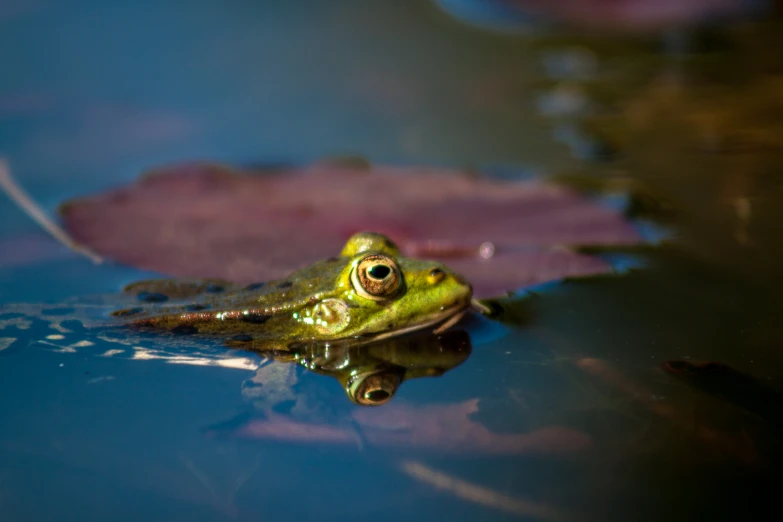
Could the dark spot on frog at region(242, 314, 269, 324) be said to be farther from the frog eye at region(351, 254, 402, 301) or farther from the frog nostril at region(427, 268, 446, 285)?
the frog nostril at region(427, 268, 446, 285)

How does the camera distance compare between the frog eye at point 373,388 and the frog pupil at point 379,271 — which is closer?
the frog eye at point 373,388

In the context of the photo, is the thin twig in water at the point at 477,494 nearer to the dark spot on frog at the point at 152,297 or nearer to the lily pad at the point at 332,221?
the lily pad at the point at 332,221

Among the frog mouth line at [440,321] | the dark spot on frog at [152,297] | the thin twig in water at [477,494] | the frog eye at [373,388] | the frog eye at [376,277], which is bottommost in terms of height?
the thin twig in water at [477,494]

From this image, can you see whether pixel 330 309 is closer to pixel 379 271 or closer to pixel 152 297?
pixel 379 271

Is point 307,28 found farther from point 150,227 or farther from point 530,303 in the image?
point 530,303

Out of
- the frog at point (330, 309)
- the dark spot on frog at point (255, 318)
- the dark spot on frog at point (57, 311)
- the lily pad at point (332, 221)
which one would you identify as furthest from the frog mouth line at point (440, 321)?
the dark spot on frog at point (57, 311)

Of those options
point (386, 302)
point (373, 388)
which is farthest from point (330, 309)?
point (373, 388)

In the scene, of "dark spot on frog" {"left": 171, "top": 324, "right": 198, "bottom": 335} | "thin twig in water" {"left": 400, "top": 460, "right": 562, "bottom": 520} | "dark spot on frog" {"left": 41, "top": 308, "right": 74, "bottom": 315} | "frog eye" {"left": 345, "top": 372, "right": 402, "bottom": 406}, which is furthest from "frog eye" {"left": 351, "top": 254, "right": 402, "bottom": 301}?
"dark spot on frog" {"left": 41, "top": 308, "right": 74, "bottom": 315}
